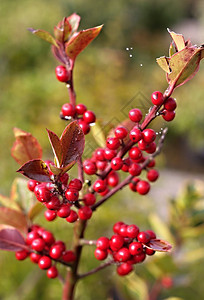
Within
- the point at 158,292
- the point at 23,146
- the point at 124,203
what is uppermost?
the point at 23,146

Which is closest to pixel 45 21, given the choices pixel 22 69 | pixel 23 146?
pixel 22 69

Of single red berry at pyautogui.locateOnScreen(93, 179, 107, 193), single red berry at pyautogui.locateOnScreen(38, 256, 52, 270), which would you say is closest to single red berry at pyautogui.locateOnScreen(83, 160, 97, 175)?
single red berry at pyautogui.locateOnScreen(93, 179, 107, 193)

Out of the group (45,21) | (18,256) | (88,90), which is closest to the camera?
(18,256)

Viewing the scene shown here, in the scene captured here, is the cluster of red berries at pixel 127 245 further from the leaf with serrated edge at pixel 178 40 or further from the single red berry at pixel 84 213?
the leaf with serrated edge at pixel 178 40

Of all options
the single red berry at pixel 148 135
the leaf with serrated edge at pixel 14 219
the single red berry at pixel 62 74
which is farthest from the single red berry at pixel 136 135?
the leaf with serrated edge at pixel 14 219

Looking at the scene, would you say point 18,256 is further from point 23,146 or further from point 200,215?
point 200,215
